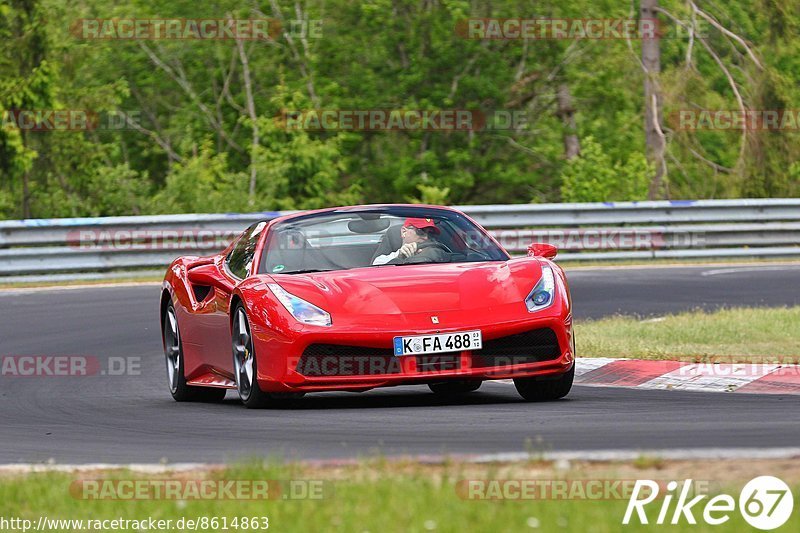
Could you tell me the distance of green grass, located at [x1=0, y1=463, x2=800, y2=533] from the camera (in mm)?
4719

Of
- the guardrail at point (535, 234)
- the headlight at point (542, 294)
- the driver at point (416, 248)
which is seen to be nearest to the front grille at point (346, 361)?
the headlight at point (542, 294)

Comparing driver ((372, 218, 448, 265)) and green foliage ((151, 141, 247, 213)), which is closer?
driver ((372, 218, 448, 265))

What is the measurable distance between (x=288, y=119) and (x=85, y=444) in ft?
82.1

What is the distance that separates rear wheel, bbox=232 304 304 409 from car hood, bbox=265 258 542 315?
0.37 m

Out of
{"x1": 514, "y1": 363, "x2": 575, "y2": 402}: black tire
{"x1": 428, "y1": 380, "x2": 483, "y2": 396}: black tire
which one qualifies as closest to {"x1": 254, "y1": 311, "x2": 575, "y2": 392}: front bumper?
{"x1": 514, "y1": 363, "x2": 575, "y2": 402}: black tire

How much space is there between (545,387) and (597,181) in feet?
76.8

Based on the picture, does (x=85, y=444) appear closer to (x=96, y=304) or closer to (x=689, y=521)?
(x=689, y=521)

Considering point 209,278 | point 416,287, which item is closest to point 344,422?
point 416,287

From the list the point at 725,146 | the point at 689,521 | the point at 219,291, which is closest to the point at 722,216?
the point at 219,291

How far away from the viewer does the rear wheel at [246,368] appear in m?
8.95

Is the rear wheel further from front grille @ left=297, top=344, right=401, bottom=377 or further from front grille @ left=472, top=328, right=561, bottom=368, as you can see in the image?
front grille @ left=472, top=328, right=561, bottom=368

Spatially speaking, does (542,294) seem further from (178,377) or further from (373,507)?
(373,507)

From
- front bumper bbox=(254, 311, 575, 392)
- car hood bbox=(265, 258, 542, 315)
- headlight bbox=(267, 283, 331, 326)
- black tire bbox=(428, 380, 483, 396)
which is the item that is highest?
car hood bbox=(265, 258, 542, 315)

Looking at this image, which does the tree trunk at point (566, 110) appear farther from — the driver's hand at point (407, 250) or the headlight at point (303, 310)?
the headlight at point (303, 310)
